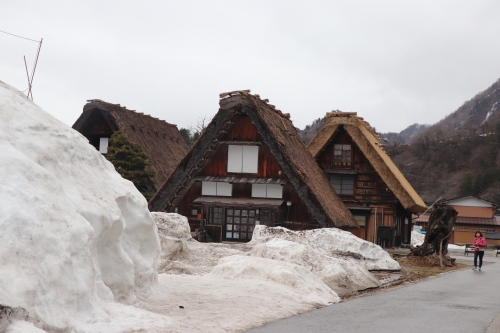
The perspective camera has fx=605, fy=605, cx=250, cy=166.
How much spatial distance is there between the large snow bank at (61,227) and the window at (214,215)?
1923 cm

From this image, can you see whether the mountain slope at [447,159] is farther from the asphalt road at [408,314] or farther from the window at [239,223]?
the asphalt road at [408,314]

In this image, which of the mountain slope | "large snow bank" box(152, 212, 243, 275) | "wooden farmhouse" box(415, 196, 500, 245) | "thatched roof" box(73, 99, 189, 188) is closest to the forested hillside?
the mountain slope

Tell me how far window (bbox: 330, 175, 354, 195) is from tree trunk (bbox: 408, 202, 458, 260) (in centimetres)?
1032

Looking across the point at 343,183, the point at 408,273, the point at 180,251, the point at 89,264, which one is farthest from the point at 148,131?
the point at 89,264

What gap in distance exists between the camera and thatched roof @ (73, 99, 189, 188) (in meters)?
38.1

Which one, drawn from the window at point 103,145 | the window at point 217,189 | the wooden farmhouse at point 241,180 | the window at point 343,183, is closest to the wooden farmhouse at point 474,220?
the window at point 343,183

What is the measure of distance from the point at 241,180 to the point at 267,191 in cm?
136

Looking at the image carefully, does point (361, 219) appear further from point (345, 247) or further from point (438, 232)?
point (345, 247)

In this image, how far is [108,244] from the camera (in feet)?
27.1

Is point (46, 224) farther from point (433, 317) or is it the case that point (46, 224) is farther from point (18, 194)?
point (433, 317)

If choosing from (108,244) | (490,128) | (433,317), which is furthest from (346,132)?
(490,128)

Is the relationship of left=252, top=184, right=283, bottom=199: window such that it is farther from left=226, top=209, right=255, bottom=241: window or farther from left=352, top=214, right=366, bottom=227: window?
left=352, top=214, right=366, bottom=227: window

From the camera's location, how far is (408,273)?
65.2 ft

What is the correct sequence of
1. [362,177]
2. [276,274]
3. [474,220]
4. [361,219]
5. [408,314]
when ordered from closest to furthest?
[408,314], [276,274], [362,177], [361,219], [474,220]
